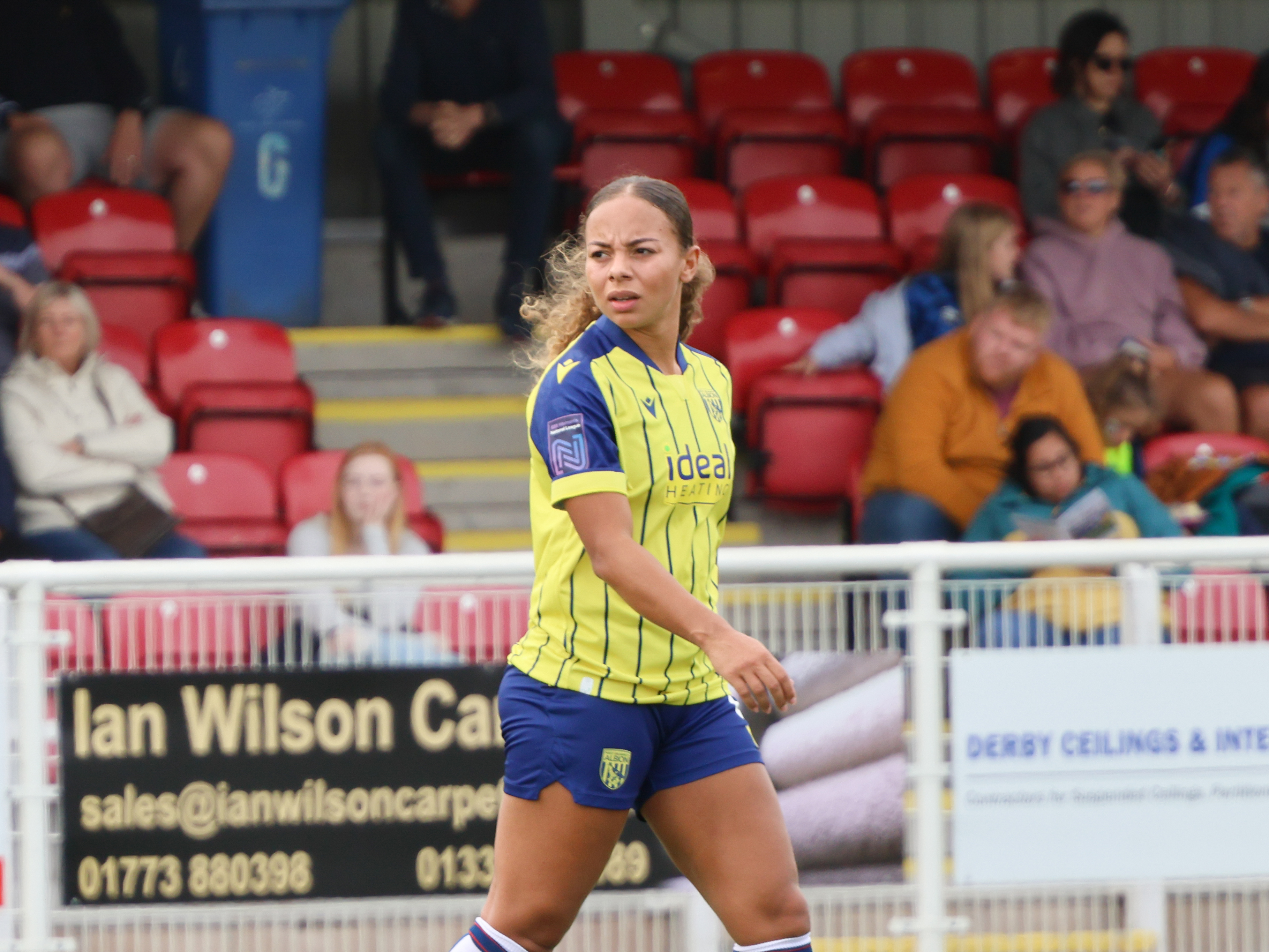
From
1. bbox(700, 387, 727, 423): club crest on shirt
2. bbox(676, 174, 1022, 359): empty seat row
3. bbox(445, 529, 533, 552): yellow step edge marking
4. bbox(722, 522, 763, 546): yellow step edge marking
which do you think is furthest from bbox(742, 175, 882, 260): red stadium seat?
bbox(700, 387, 727, 423): club crest on shirt

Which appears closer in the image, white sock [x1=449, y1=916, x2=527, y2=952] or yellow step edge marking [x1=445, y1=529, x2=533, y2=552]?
white sock [x1=449, y1=916, x2=527, y2=952]

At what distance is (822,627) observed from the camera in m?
3.90

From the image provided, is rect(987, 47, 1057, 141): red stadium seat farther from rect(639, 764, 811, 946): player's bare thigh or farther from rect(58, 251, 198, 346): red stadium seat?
rect(639, 764, 811, 946): player's bare thigh

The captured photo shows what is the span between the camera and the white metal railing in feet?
12.4

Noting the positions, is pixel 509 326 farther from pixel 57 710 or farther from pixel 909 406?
pixel 57 710

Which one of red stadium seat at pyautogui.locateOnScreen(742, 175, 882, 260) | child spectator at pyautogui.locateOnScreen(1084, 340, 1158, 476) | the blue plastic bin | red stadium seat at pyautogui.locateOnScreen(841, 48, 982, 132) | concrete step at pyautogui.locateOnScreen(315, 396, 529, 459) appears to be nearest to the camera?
child spectator at pyautogui.locateOnScreen(1084, 340, 1158, 476)

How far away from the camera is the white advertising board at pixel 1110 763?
→ 12.7ft

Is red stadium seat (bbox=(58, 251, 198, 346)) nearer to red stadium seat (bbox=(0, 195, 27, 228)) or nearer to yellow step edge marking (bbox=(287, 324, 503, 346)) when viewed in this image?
red stadium seat (bbox=(0, 195, 27, 228))

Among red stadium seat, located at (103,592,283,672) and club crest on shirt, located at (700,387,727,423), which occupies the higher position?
club crest on shirt, located at (700,387,727,423)

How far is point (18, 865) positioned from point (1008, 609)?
89.4 inches

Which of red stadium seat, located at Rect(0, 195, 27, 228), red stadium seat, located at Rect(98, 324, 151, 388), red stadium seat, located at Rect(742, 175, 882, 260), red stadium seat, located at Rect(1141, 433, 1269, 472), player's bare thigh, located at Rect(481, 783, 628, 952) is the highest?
red stadium seat, located at Rect(742, 175, 882, 260)

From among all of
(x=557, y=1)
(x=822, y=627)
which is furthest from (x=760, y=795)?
(x=557, y=1)

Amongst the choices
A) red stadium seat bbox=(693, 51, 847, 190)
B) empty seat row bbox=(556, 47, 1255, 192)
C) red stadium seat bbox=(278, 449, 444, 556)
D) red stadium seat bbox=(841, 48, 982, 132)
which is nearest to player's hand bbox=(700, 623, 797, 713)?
red stadium seat bbox=(278, 449, 444, 556)

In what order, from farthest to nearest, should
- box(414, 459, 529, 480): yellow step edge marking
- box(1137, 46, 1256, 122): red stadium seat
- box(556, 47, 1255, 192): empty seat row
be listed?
1. box(1137, 46, 1256, 122): red stadium seat
2. box(556, 47, 1255, 192): empty seat row
3. box(414, 459, 529, 480): yellow step edge marking
